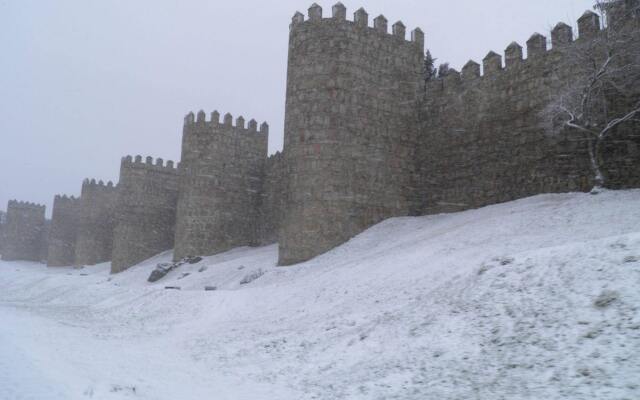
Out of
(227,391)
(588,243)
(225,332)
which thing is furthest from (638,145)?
(227,391)

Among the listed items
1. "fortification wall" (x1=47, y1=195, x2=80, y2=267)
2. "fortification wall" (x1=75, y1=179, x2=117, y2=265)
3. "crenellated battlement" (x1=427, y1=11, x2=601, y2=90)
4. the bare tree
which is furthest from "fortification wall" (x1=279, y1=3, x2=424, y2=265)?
"fortification wall" (x1=47, y1=195, x2=80, y2=267)

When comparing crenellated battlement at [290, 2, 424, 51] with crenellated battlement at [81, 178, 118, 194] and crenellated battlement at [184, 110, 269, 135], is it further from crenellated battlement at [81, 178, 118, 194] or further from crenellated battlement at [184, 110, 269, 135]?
crenellated battlement at [81, 178, 118, 194]

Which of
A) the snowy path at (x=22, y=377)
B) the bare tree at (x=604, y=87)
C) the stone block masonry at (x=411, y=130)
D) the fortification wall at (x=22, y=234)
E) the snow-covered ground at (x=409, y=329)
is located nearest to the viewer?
the snowy path at (x=22, y=377)

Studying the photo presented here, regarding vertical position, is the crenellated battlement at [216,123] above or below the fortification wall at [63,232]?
above

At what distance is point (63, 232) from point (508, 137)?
3909 centimetres

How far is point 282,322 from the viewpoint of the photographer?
10039mm

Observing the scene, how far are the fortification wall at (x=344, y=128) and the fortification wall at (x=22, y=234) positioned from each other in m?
41.1

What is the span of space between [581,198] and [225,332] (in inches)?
357

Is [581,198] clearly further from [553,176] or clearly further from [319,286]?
[319,286]

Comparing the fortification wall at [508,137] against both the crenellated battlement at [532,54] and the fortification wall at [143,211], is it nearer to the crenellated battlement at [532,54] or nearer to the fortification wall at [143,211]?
the crenellated battlement at [532,54]

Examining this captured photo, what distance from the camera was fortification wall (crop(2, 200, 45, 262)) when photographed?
1922 inches

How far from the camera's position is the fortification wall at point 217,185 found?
25344 mm

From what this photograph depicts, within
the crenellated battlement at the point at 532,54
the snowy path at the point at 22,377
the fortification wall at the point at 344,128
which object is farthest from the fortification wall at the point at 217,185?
the snowy path at the point at 22,377

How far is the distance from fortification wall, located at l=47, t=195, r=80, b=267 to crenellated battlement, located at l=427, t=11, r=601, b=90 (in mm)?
36453
